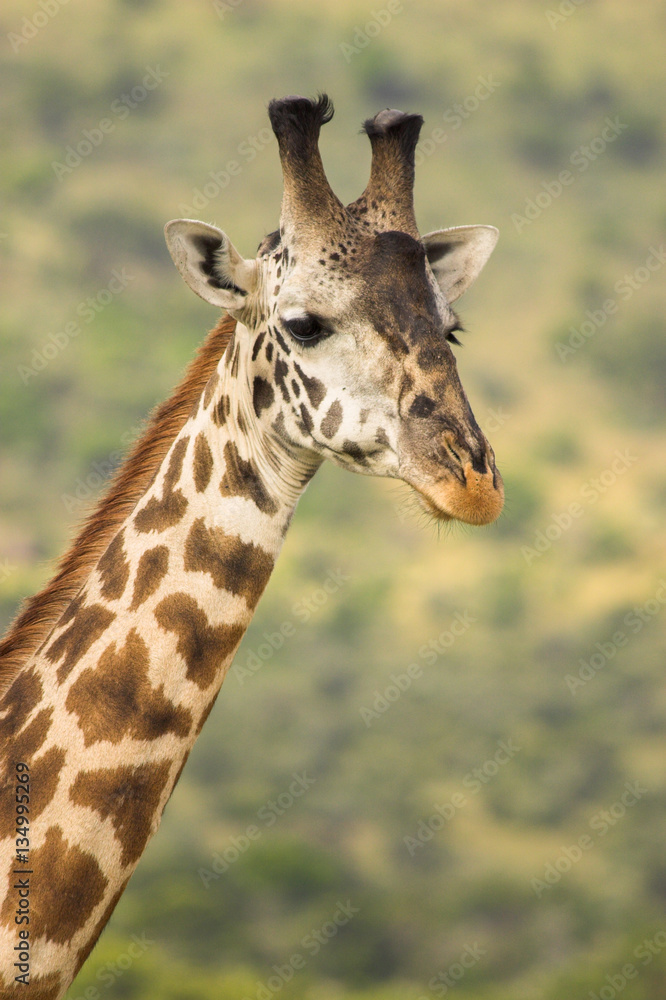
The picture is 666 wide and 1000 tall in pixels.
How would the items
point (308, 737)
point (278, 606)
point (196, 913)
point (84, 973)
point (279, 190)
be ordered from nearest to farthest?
point (84, 973)
point (196, 913)
point (308, 737)
point (278, 606)
point (279, 190)

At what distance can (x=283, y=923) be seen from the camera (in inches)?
933

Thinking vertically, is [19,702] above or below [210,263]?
below

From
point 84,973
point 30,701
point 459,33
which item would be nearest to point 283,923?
point 84,973

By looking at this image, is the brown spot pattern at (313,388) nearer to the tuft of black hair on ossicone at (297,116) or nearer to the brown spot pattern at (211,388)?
the brown spot pattern at (211,388)

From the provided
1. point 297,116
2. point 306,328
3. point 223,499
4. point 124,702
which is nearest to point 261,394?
point 306,328

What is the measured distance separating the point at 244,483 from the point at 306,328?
84 centimetres

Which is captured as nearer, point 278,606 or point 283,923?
point 283,923

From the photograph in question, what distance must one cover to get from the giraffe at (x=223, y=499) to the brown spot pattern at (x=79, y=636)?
1 cm

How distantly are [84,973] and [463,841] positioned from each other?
8876 mm

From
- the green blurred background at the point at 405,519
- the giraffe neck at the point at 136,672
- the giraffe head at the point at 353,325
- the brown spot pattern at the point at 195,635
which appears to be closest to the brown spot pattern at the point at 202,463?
the giraffe neck at the point at 136,672

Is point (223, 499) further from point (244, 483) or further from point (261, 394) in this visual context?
point (261, 394)

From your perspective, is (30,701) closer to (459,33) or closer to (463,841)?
(463,841)

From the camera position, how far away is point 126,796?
548 centimetres

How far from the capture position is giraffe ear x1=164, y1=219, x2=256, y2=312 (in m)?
5.52
